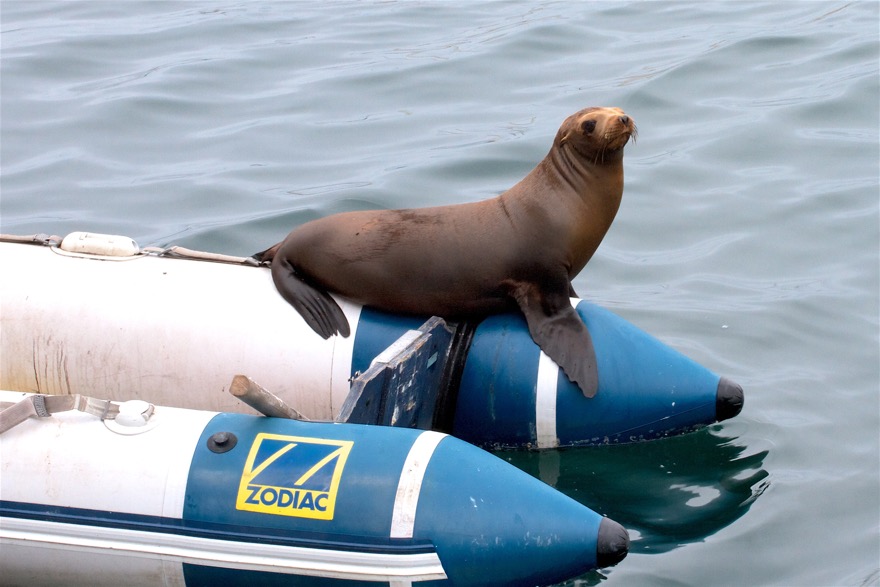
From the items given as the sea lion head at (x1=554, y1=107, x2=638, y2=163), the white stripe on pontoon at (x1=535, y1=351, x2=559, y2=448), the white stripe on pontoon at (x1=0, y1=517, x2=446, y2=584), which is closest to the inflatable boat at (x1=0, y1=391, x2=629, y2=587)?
the white stripe on pontoon at (x1=0, y1=517, x2=446, y2=584)

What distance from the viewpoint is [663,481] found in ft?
17.4

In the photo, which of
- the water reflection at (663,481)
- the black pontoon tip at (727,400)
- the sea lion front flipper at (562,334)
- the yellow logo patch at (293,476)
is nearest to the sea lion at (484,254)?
the sea lion front flipper at (562,334)

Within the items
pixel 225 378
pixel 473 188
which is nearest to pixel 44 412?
pixel 225 378

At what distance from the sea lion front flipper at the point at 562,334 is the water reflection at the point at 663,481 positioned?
37cm

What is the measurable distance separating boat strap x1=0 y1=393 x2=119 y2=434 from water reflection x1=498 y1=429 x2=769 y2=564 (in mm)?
1821

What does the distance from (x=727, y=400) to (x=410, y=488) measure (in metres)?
1.86

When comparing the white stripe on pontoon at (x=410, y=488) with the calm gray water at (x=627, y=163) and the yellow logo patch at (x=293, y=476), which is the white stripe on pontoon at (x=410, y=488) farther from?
the calm gray water at (x=627, y=163)

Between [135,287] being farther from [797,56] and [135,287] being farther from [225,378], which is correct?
[797,56]

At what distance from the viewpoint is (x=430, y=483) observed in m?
4.12

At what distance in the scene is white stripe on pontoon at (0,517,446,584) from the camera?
4031 mm

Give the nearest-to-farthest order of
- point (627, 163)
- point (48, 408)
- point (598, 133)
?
point (48, 408) < point (598, 133) < point (627, 163)

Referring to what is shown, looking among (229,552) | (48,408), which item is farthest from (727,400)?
(48,408)

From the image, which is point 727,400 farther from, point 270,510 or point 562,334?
point 270,510

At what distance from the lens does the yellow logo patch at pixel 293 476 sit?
4.08 m
